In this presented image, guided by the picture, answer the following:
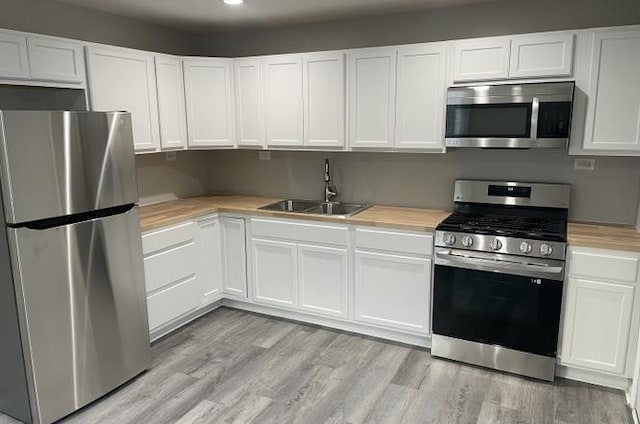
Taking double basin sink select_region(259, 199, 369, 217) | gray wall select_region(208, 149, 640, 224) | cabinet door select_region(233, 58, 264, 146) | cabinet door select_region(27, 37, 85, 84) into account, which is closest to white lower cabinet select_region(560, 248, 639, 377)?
gray wall select_region(208, 149, 640, 224)

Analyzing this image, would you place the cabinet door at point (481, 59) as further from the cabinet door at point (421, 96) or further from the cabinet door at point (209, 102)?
the cabinet door at point (209, 102)

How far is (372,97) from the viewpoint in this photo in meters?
3.33

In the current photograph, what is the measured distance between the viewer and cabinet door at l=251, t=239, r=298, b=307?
3.56 m

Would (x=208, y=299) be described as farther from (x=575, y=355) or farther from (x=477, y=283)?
(x=575, y=355)

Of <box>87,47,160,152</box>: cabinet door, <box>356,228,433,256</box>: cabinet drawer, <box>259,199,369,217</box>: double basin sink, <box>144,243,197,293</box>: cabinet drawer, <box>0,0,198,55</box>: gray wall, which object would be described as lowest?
<box>144,243,197,293</box>: cabinet drawer

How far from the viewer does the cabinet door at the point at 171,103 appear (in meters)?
3.51

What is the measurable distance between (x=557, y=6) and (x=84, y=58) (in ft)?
10.3

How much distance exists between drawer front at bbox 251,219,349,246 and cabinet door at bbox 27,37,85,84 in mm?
1610

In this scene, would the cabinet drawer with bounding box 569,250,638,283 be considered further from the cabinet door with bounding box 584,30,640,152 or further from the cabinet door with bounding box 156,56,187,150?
the cabinet door with bounding box 156,56,187,150

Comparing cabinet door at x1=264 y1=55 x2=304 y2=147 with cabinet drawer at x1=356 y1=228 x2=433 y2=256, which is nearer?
cabinet drawer at x1=356 y1=228 x2=433 y2=256

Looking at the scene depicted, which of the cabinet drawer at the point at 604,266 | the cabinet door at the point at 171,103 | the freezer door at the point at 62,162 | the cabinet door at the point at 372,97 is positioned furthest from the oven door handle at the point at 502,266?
the cabinet door at the point at 171,103

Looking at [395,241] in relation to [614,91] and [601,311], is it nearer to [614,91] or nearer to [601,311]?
[601,311]

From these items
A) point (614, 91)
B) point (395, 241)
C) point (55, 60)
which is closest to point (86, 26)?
point (55, 60)

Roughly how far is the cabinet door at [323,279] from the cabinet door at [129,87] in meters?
1.47
